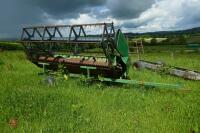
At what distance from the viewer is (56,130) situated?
27.0 ft

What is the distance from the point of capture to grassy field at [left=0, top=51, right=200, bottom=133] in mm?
8648

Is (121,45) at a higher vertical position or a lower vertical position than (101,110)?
higher

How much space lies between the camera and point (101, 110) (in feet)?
34.0

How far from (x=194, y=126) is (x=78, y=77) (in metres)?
8.41

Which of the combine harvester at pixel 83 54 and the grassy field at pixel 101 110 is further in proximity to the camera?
the combine harvester at pixel 83 54

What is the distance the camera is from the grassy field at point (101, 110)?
8.65m

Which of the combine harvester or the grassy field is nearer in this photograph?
the grassy field

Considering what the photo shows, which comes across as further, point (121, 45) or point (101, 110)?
point (121, 45)

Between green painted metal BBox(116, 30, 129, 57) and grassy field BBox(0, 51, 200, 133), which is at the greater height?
green painted metal BBox(116, 30, 129, 57)

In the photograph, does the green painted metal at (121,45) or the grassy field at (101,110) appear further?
the green painted metal at (121,45)

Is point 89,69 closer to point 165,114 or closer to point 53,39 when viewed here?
point 53,39

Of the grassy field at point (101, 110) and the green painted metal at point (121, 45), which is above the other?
the green painted metal at point (121, 45)

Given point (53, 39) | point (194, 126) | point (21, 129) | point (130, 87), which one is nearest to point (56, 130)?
point (21, 129)

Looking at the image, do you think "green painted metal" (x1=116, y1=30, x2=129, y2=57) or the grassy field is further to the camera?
"green painted metal" (x1=116, y1=30, x2=129, y2=57)
